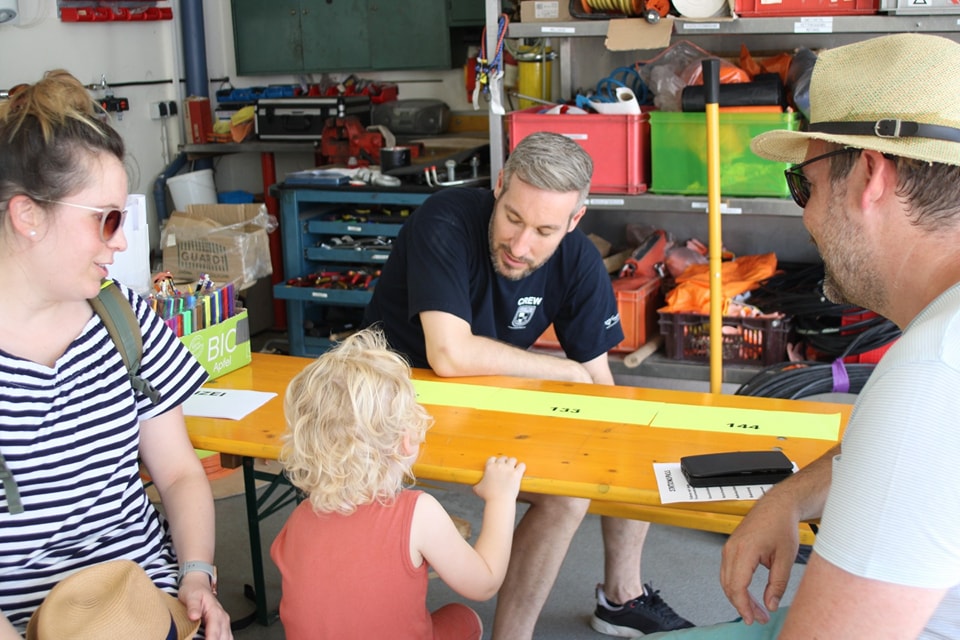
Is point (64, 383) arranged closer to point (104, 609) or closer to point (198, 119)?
point (104, 609)

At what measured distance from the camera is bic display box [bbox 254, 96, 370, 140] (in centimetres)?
575

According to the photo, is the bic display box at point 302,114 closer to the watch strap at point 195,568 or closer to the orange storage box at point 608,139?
the orange storage box at point 608,139

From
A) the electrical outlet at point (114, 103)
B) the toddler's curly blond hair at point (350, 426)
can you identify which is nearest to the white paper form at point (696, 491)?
the toddler's curly blond hair at point (350, 426)

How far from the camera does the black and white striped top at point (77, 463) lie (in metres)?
1.81

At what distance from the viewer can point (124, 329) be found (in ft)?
6.56

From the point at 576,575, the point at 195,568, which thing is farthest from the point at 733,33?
the point at 195,568

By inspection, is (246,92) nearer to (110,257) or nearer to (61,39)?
(61,39)

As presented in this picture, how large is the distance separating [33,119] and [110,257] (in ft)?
0.87

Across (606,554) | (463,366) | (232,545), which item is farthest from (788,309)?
(232,545)

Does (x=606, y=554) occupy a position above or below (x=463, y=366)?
below

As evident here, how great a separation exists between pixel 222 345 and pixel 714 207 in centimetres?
188

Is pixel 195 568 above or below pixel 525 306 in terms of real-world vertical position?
below

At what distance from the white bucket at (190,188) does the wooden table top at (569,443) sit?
13.4 feet

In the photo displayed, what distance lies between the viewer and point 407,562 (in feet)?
5.99
